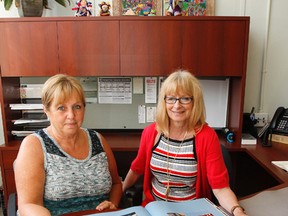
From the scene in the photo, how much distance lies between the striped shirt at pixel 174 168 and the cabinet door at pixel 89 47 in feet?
2.75

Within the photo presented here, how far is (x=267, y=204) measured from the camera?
979 millimetres

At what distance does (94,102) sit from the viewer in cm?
229

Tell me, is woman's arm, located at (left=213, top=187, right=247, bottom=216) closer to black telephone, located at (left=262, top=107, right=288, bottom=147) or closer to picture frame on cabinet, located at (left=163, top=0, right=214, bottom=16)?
black telephone, located at (left=262, top=107, right=288, bottom=147)

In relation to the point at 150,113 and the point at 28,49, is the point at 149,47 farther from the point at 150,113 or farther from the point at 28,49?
the point at 28,49

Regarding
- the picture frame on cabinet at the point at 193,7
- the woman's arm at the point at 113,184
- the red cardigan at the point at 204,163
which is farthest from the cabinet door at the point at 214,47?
the woman's arm at the point at 113,184

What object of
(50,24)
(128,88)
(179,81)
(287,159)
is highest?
(50,24)

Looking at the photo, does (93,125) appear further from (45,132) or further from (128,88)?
(45,132)

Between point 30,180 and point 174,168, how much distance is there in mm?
698

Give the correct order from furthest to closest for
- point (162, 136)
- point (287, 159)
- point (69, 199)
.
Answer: point (287, 159)
point (162, 136)
point (69, 199)

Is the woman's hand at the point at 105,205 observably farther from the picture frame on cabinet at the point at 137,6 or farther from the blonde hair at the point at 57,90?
the picture frame on cabinet at the point at 137,6

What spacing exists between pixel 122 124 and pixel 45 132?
46.6 inches

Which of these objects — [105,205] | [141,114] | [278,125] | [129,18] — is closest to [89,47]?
[129,18]

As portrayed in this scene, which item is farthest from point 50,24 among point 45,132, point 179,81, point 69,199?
point 69,199

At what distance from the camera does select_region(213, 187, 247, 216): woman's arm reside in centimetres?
92
